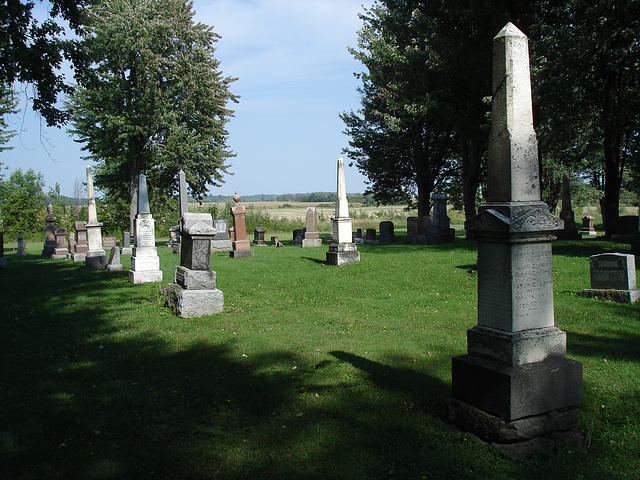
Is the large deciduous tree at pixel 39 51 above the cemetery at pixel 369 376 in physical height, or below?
above

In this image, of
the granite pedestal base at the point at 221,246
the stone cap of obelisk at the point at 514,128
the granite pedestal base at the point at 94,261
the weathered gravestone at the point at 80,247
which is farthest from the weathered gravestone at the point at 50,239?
the stone cap of obelisk at the point at 514,128

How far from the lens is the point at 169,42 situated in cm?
2916

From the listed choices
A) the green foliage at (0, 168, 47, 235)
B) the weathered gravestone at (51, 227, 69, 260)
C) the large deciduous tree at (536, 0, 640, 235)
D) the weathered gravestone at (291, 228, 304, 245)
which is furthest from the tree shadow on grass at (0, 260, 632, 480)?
the green foliage at (0, 168, 47, 235)

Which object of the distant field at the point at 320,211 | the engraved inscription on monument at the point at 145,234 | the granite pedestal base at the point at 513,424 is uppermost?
the distant field at the point at 320,211

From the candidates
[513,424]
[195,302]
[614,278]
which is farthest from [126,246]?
[513,424]

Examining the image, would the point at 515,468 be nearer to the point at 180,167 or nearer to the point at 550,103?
the point at 550,103

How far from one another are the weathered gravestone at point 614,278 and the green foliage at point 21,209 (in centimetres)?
4128

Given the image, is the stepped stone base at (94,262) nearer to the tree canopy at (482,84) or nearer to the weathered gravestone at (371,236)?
the weathered gravestone at (371,236)

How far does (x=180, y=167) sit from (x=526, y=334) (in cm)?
2772

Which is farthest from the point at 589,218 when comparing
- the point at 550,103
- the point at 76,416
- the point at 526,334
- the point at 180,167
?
the point at 76,416

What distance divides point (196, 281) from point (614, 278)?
7619 millimetres

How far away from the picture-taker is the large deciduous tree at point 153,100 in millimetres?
26922

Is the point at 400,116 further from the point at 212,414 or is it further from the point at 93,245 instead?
the point at 212,414

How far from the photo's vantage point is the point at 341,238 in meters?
15.2
